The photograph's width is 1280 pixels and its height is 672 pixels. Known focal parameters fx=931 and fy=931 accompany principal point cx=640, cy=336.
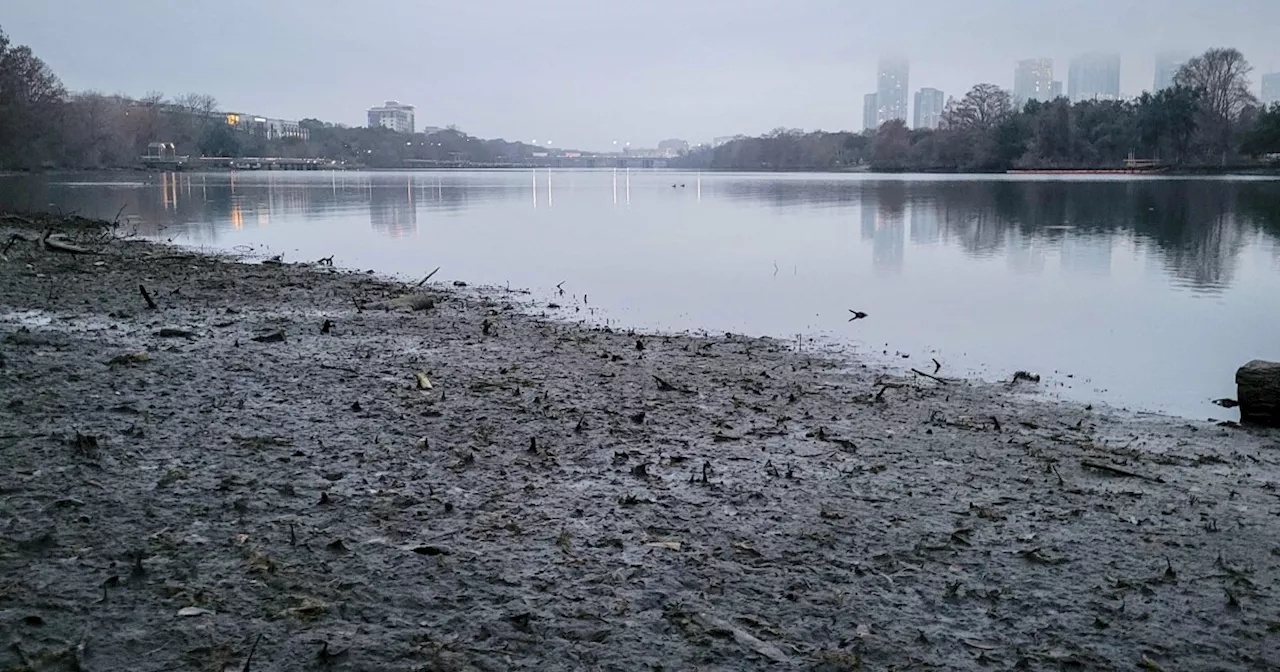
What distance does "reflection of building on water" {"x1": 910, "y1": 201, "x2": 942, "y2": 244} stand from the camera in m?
31.1

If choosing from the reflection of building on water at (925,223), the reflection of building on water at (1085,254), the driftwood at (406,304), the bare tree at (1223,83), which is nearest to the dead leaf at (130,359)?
the driftwood at (406,304)

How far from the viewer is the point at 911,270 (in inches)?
900

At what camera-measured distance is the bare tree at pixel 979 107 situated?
541 ft

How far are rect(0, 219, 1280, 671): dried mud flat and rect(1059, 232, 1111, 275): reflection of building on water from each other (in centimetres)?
1533

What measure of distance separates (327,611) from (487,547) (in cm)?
102

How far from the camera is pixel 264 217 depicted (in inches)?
1575

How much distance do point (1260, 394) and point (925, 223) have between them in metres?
30.1

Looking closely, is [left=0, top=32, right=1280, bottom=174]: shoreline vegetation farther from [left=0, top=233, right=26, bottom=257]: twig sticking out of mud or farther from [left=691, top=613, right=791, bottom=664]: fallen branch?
[left=691, top=613, right=791, bottom=664]: fallen branch

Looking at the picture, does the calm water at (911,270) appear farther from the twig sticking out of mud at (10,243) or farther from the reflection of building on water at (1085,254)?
the twig sticking out of mud at (10,243)

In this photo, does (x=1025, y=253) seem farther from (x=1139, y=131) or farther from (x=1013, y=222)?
(x=1139, y=131)

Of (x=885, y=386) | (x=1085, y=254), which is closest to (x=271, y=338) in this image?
(x=885, y=386)

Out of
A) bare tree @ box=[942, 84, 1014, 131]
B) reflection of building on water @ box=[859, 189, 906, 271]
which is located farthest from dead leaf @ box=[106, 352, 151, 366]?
bare tree @ box=[942, 84, 1014, 131]

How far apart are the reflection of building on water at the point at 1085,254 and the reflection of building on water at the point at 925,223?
4124 mm

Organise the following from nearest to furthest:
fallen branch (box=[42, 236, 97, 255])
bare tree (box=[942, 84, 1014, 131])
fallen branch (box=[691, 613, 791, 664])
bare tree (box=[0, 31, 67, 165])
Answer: fallen branch (box=[691, 613, 791, 664]) < fallen branch (box=[42, 236, 97, 255]) < bare tree (box=[0, 31, 67, 165]) < bare tree (box=[942, 84, 1014, 131])
